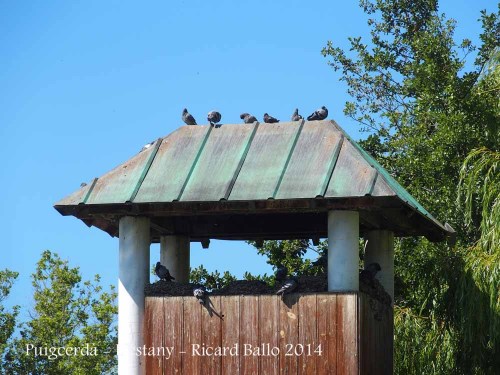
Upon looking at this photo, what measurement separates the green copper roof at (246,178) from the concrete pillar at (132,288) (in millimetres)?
255

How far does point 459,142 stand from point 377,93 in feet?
23.5

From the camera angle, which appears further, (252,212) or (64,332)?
(64,332)

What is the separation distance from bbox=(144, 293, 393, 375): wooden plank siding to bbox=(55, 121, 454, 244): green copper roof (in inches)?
42.5

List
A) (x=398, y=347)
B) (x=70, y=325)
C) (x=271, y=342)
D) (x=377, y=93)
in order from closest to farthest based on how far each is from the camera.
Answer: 1. (x=271, y=342)
2. (x=398, y=347)
3. (x=377, y=93)
4. (x=70, y=325)

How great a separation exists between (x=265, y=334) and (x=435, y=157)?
29.5ft

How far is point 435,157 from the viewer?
76.3ft

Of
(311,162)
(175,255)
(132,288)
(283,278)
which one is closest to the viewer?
(311,162)

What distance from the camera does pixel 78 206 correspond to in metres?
15.7

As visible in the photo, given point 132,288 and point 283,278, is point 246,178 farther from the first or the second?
point 132,288

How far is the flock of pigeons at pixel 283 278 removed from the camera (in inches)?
594

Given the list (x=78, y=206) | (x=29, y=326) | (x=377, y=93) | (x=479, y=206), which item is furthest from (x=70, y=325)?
(x=78, y=206)

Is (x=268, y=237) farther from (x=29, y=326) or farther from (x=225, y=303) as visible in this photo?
(x=29, y=326)

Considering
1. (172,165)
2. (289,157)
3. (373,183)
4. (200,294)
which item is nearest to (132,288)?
(200,294)

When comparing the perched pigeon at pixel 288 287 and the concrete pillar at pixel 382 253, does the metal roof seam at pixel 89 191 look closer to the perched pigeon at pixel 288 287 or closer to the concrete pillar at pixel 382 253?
the perched pigeon at pixel 288 287
